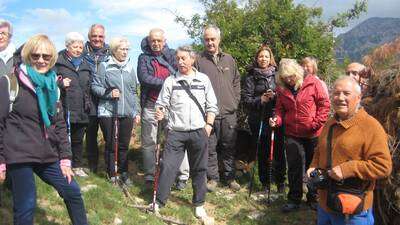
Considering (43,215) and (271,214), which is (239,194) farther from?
(43,215)

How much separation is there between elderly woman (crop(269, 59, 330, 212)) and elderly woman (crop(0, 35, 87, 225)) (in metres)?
3.56

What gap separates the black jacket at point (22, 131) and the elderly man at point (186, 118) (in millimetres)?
2267

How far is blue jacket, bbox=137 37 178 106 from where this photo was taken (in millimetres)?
7461

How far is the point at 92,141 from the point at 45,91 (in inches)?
133

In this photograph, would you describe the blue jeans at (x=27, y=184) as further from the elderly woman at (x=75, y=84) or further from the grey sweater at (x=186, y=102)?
the elderly woman at (x=75, y=84)

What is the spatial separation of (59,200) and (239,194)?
299 cm

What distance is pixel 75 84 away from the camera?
7535mm

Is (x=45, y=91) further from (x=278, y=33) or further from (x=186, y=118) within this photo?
(x=278, y=33)

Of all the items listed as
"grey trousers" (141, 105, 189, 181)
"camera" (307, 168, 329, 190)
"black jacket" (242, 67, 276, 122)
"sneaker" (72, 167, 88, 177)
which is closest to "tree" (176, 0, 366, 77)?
"black jacket" (242, 67, 276, 122)

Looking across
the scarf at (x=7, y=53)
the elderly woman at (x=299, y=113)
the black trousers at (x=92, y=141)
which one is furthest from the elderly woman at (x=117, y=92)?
the elderly woman at (x=299, y=113)

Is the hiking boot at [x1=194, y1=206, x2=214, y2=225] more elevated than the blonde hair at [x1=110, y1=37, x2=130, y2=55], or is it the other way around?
the blonde hair at [x1=110, y1=37, x2=130, y2=55]

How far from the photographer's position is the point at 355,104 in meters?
4.38

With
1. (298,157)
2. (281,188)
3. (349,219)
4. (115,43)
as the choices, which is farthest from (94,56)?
(349,219)

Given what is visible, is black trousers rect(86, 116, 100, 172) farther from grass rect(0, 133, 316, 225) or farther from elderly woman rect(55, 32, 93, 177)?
grass rect(0, 133, 316, 225)
